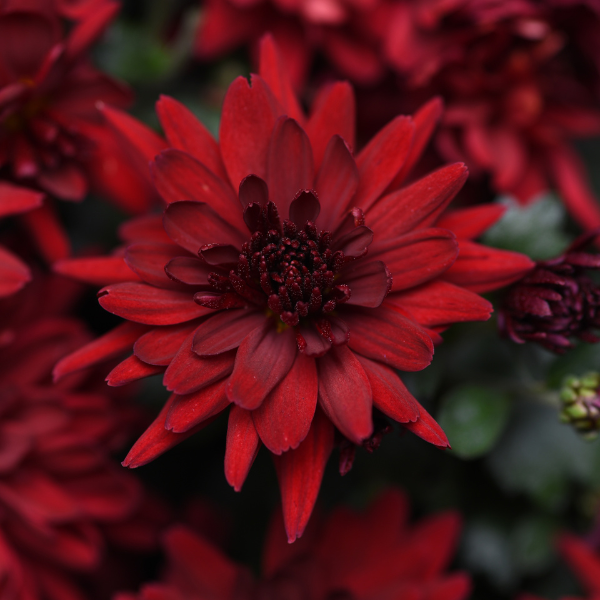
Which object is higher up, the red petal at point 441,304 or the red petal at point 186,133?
the red petal at point 186,133

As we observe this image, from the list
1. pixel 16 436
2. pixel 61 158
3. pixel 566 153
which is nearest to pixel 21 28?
pixel 61 158

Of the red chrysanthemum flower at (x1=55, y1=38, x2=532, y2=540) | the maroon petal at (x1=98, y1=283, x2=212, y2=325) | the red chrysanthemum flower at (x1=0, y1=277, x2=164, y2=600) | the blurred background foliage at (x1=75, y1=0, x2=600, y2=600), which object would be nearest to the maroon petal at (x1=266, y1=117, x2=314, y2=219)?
the red chrysanthemum flower at (x1=55, y1=38, x2=532, y2=540)

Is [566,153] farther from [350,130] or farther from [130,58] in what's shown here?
[130,58]

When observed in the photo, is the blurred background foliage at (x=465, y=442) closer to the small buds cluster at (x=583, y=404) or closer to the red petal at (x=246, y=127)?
the small buds cluster at (x=583, y=404)

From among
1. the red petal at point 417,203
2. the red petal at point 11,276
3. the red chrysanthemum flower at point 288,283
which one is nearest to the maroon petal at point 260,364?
the red chrysanthemum flower at point 288,283

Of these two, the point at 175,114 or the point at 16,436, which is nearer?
the point at 175,114

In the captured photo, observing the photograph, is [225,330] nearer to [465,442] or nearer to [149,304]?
[149,304]
